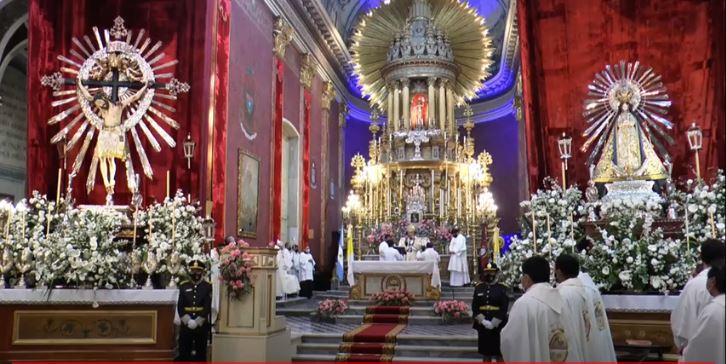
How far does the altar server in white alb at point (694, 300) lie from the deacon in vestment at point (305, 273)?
11272mm

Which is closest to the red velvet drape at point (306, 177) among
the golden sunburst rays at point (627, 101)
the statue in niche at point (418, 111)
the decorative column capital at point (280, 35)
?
the decorative column capital at point (280, 35)

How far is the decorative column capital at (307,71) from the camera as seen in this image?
18.4 m

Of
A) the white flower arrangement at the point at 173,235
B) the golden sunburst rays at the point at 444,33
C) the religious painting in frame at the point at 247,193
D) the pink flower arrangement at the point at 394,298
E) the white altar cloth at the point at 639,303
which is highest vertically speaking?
the golden sunburst rays at the point at 444,33

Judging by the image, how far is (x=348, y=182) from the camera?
79.5 ft

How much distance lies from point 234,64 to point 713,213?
9.06m

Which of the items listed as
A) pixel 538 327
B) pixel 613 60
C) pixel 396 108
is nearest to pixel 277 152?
pixel 396 108

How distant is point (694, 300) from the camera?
4.99 meters

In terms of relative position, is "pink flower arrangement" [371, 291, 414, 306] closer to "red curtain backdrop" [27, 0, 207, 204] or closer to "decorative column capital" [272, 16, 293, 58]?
"red curtain backdrop" [27, 0, 207, 204]

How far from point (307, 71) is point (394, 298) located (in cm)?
870

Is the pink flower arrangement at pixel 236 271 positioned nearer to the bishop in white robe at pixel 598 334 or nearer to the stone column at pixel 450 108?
the bishop in white robe at pixel 598 334

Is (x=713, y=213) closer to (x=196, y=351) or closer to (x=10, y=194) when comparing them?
(x=196, y=351)

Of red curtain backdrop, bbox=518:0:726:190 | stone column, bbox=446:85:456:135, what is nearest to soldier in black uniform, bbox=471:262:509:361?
red curtain backdrop, bbox=518:0:726:190

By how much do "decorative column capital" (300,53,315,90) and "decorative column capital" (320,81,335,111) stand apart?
144 centimetres

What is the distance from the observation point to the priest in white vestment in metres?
14.7
